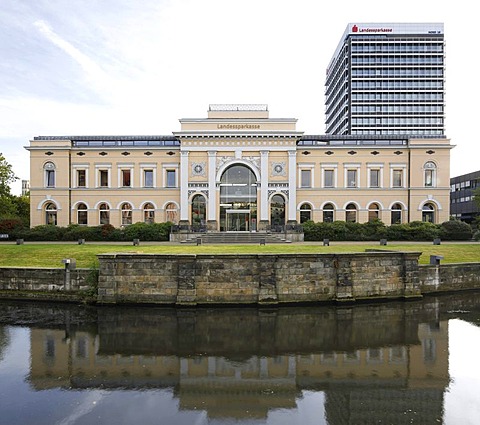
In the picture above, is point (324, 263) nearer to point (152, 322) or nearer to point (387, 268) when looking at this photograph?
point (387, 268)

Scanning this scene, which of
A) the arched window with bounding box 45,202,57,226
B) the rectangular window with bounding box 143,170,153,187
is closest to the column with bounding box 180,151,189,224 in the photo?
the rectangular window with bounding box 143,170,153,187

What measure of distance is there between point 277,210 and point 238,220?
4.59 m

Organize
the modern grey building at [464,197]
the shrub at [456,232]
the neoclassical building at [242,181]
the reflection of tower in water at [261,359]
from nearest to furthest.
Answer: the reflection of tower in water at [261,359] < the shrub at [456,232] < the neoclassical building at [242,181] < the modern grey building at [464,197]

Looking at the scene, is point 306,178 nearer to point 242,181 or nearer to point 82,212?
point 242,181

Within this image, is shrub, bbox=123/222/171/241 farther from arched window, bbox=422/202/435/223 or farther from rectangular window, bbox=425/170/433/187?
rectangular window, bbox=425/170/433/187

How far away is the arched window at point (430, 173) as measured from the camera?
41281mm

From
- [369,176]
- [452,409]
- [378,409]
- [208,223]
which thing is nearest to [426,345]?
[452,409]

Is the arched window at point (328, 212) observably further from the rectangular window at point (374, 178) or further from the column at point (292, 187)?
the rectangular window at point (374, 178)

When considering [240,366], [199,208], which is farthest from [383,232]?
[240,366]

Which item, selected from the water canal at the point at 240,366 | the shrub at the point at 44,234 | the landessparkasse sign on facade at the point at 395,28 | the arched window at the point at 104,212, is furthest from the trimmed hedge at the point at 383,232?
the landessparkasse sign on facade at the point at 395,28

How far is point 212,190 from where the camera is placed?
39.9 metres

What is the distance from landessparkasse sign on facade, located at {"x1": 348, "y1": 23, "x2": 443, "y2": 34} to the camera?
83.9 meters

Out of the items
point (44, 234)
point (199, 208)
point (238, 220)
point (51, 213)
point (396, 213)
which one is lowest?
point (44, 234)

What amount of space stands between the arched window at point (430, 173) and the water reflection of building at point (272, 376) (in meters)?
33.3
